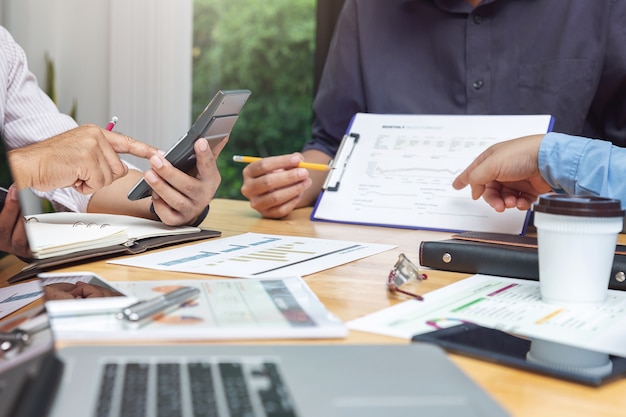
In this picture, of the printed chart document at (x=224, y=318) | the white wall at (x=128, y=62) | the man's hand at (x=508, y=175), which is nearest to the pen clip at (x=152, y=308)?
the printed chart document at (x=224, y=318)

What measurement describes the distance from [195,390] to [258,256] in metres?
0.55

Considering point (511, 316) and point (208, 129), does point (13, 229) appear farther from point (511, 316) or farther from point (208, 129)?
point (208, 129)

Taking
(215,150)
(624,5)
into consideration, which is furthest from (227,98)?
(624,5)

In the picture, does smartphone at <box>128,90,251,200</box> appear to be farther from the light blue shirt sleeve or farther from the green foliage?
the green foliage

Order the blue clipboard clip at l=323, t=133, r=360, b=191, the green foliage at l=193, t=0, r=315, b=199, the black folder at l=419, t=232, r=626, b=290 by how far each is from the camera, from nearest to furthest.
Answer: the black folder at l=419, t=232, r=626, b=290 < the blue clipboard clip at l=323, t=133, r=360, b=191 < the green foliage at l=193, t=0, r=315, b=199

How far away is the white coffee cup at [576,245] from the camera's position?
0.72 meters

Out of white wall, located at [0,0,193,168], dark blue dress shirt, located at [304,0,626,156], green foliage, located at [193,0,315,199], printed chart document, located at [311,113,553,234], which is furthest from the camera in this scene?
green foliage, located at [193,0,315,199]

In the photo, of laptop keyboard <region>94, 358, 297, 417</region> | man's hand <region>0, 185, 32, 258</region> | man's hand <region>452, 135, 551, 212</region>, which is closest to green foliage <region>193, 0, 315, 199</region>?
man's hand <region>452, 135, 551, 212</region>

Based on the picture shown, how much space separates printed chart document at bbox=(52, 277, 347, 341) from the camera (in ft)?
2.03

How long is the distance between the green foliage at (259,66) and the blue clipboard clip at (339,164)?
2.39 meters

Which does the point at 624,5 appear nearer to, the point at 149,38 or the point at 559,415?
the point at 559,415

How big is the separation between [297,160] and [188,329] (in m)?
0.84

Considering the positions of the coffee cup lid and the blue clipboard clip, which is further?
the blue clipboard clip

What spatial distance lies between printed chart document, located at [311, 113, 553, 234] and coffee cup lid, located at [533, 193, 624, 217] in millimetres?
555
